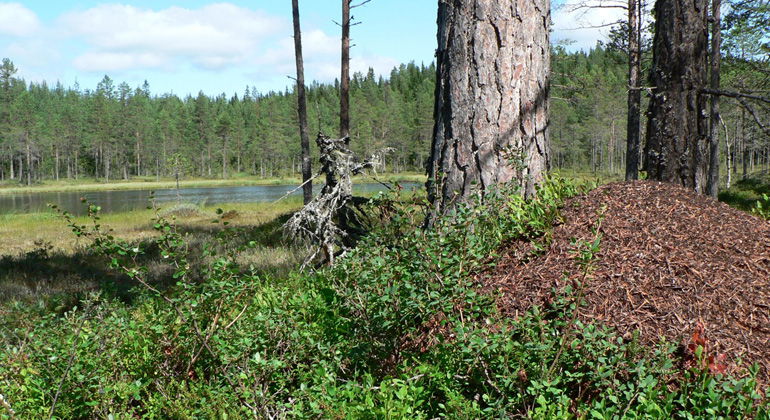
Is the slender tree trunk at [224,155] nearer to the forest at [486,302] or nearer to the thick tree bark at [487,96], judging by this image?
the forest at [486,302]

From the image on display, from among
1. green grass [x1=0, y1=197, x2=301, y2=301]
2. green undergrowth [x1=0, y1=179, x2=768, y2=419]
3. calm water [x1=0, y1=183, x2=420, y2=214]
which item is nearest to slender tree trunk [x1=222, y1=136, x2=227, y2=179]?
calm water [x1=0, y1=183, x2=420, y2=214]

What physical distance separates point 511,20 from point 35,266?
10092mm

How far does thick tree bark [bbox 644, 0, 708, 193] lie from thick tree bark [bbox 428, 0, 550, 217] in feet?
5.16

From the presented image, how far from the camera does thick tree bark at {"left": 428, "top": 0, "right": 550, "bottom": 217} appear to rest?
13.7 ft

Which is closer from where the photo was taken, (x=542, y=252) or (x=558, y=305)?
(x=558, y=305)

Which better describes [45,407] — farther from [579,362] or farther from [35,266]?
[35,266]

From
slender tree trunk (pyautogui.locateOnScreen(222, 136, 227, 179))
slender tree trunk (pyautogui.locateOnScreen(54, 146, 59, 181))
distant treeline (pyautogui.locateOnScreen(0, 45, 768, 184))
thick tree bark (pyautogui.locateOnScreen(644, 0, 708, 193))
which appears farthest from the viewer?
slender tree trunk (pyautogui.locateOnScreen(222, 136, 227, 179))

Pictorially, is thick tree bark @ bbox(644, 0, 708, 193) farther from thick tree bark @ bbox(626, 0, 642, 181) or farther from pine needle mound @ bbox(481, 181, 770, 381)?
thick tree bark @ bbox(626, 0, 642, 181)

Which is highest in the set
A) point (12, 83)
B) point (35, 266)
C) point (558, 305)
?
point (12, 83)

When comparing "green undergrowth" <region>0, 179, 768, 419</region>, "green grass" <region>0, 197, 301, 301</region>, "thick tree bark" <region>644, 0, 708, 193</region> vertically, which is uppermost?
"thick tree bark" <region>644, 0, 708, 193</region>

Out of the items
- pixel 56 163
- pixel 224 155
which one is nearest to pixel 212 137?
pixel 224 155

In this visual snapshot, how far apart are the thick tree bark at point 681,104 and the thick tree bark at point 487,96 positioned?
1.57 meters

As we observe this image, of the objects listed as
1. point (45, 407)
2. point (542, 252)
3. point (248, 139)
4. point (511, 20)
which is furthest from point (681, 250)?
point (248, 139)

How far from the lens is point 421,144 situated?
96.3 metres
